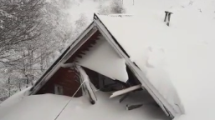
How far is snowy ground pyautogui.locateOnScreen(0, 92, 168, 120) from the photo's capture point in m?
6.28

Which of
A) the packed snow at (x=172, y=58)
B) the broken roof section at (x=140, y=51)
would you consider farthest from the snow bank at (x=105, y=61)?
A: the packed snow at (x=172, y=58)

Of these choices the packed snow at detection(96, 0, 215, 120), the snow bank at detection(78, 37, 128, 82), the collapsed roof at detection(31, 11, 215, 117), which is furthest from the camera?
the snow bank at detection(78, 37, 128, 82)

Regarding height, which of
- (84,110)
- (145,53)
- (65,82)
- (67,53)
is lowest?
(84,110)

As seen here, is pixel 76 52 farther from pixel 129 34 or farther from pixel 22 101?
pixel 22 101

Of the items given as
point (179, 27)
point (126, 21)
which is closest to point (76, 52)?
point (126, 21)

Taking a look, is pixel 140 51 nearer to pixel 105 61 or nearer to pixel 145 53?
pixel 145 53

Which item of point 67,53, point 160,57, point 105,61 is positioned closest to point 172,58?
point 160,57

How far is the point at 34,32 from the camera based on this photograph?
12047 mm

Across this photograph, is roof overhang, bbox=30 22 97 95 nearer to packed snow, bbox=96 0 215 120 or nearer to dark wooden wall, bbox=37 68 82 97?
dark wooden wall, bbox=37 68 82 97

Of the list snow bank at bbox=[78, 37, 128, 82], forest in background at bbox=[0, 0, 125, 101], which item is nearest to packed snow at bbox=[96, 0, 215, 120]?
snow bank at bbox=[78, 37, 128, 82]

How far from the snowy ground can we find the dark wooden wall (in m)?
0.59

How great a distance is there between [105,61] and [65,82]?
6.80 feet

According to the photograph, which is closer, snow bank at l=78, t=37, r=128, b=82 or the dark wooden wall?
snow bank at l=78, t=37, r=128, b=82

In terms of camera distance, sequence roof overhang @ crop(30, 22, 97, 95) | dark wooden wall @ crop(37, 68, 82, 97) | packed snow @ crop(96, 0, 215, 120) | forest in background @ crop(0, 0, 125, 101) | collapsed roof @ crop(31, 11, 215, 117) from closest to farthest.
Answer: collapsed roof @ crop(31, 11, 215, 117) → packed snow @ crop(96, 0, 215, 120) → roof overhang @ crop(30, 22, 97, 95) → dark wooden wall @ crop(37, 68, 82, 97) → forest in background @ crop(0, 0, 125, 101)
